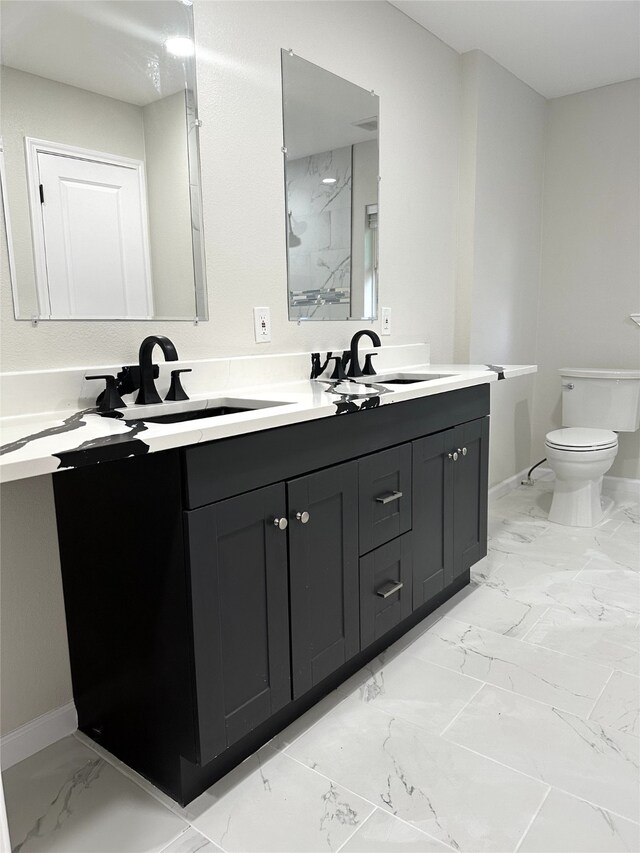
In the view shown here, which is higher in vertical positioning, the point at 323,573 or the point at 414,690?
the point at 323,573

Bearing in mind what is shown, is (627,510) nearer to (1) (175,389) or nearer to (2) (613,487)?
(2) (613,487)

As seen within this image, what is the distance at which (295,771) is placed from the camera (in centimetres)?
151

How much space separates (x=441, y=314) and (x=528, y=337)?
1.06 metres

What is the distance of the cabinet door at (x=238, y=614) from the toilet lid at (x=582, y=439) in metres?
2.15


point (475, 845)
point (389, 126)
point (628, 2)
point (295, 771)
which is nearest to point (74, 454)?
point (295, 771)

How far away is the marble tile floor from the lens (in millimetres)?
1326

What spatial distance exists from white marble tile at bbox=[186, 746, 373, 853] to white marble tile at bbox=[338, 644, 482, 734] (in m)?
0.33

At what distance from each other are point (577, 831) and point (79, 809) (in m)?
1.10

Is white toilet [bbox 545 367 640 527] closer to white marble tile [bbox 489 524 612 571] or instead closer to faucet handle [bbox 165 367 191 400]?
white marble tile [bbox 489 524 612 571]

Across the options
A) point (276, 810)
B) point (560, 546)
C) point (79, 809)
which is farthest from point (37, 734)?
point (560, 546)

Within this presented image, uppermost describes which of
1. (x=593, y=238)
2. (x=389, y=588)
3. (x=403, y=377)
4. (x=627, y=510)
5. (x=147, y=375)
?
(x=593, y=238)

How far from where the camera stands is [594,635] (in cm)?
213

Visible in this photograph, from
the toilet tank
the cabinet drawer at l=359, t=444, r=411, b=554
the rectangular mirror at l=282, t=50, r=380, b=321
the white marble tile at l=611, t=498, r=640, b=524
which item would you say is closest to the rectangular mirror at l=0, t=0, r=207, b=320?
the rectangular mirror at l=282, t=50, r=380, b=321

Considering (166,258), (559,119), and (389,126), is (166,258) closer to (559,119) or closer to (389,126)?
(389,126)
